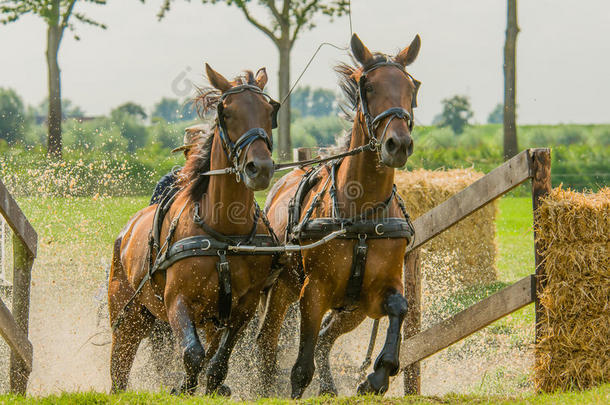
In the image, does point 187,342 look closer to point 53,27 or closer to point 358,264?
point 358,264

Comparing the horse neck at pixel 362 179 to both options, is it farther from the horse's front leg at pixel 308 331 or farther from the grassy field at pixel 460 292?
the grassy field at pixel 460 292

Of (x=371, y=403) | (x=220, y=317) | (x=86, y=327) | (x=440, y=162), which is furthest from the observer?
(x=440, y=162)

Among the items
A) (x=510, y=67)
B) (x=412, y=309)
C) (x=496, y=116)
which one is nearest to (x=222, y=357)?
(x=412, y=309)

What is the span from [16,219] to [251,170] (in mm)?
2220

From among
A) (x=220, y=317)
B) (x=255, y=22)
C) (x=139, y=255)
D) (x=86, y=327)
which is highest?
(x=255, y=22)

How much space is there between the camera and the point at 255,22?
19.2 m

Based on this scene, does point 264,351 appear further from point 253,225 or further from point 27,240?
point 27,240

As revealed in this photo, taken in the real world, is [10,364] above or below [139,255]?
below

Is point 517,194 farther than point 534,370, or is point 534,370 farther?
point 517,194

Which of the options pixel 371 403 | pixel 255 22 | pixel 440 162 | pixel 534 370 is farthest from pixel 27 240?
pixel 440 162

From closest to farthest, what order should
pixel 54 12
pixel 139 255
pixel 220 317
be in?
pixel 220 317
pixel 139 255
pixel 54 12

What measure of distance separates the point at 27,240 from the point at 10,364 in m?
0.99

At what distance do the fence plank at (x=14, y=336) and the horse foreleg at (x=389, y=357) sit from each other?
2.65 meters

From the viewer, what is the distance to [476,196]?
526cm
